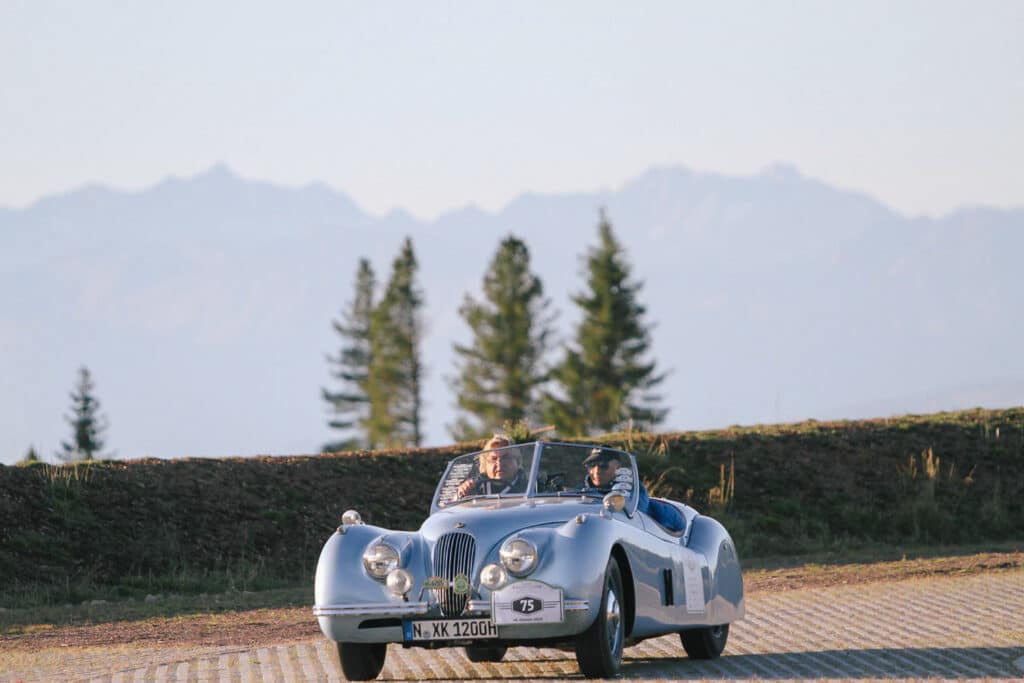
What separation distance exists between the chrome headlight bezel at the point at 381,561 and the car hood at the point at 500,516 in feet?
1.16

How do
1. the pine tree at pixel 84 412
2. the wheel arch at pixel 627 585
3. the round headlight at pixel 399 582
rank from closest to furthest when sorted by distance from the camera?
the round headlight at pixel 399 582, the wheel arch at pixel 627 585, the pine tree at pixel 84 412

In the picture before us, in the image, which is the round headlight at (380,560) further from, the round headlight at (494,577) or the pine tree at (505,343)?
the pine tree at (505,343)

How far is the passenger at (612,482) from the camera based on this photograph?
1370 cm

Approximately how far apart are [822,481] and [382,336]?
227 ft

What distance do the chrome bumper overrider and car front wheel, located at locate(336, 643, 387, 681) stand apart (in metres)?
0.38

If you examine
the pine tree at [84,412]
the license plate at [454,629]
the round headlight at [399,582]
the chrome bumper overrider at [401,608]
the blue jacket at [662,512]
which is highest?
the pine tree at [84,412]

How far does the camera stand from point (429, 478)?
2689 cm

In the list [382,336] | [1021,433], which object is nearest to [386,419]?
[382,336]

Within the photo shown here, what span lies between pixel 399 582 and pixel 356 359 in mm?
94325

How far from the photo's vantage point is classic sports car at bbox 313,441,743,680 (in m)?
11.7

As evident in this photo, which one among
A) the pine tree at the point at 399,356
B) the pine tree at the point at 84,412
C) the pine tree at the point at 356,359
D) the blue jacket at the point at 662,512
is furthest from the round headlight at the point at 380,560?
the pine tree at the point at 356,359

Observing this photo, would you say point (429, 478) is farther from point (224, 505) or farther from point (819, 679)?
point (819, 679)

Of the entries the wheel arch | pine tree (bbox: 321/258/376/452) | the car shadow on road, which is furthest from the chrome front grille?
pine tree (bbox: 321/258/376/452)

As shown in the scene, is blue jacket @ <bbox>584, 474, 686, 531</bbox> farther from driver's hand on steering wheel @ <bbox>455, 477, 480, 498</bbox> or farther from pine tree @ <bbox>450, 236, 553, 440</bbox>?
pine tree @ <bbox>450, 236, 553, 440</bbox>
